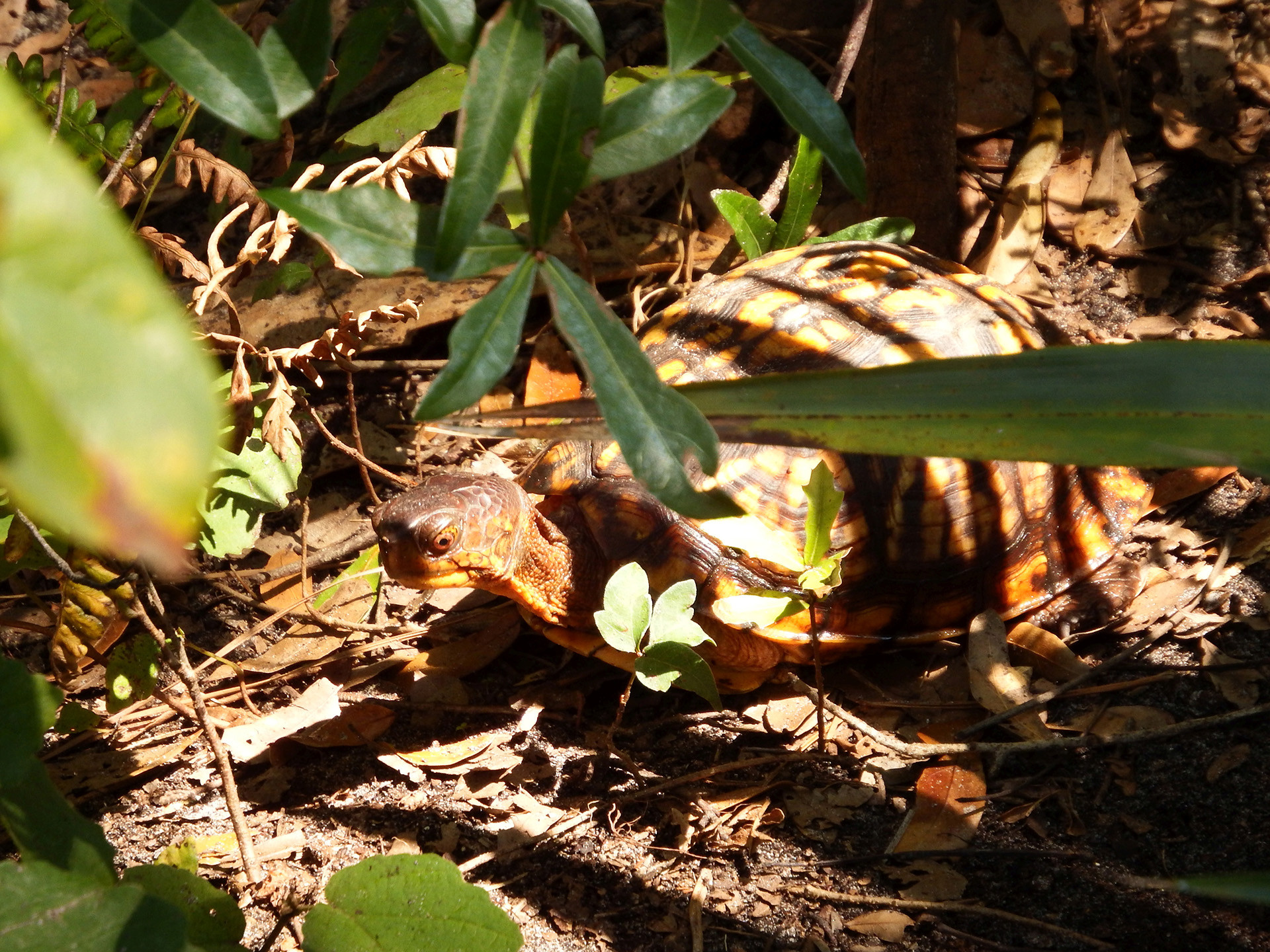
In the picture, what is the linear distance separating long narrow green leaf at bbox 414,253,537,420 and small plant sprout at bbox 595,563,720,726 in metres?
0.92

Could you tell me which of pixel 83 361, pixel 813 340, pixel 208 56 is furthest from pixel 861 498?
pixel 83 361

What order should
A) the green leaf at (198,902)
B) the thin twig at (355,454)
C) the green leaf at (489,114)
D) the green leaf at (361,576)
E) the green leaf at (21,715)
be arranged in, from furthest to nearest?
the green leaf at (361,576), the thin twig at (355,454), the green leaf at (198,902), the green leaf at (21,715), the green leaf at (489,114)

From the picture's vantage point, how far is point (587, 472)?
2.38 meters

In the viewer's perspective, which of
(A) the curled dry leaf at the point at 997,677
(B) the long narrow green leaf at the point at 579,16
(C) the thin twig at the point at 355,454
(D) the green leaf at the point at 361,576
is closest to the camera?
(B) the long narrow green leaf at the point at 579,16

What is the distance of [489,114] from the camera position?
0.87 meters

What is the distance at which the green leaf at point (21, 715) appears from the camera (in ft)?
3.53

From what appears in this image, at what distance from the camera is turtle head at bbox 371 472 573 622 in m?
2.15

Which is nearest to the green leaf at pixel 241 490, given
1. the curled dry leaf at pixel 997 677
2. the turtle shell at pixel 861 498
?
the turtle shell at pixel 861 498

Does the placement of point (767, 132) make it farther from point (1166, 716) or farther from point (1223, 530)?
point (1166, 716)

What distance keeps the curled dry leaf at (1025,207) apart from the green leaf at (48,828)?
286cm

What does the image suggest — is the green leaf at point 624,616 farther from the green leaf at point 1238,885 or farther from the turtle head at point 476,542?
the green leaf at point 1238,885

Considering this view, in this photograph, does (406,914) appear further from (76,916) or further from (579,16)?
(579,16)

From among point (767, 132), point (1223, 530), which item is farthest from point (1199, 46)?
→ point (1223, 530)

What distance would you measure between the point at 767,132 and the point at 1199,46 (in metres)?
1.46
